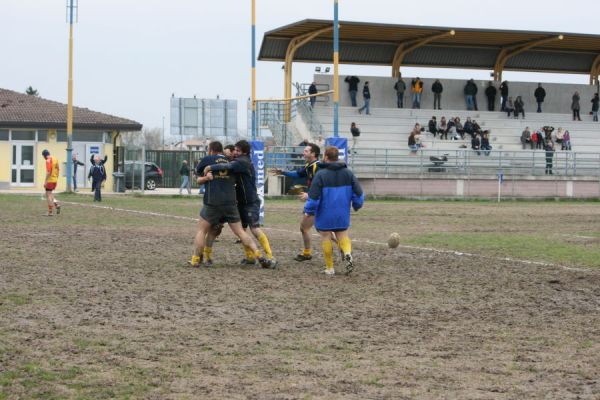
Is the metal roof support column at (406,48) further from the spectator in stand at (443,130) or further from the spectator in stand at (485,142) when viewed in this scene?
the spectator in stand at (485,142)

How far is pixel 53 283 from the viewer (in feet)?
42.6

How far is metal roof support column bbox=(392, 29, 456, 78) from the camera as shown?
177 ft

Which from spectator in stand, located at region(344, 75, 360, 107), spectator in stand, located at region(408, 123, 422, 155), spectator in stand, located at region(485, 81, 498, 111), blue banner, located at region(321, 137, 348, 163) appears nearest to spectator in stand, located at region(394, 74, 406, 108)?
spectator in stand, located at region(344, 75, 360, 107)

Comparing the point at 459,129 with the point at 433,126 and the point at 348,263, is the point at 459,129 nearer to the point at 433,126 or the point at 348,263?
the point at 433,126

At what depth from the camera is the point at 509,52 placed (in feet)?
190

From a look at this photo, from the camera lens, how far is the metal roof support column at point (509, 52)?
5572cm

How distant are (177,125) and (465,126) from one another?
2213 centimetres

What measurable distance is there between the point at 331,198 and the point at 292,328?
15.8 feet

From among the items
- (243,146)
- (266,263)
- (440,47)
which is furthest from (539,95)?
(266,263)

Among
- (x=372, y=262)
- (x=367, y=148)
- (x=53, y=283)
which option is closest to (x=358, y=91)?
(x=367, y=148)

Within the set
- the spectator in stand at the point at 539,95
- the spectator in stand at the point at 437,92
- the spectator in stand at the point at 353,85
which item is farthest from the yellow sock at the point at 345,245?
the spectator in stand at the point at 539,95

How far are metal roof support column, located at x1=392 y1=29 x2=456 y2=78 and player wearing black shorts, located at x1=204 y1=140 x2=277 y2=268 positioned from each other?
125 ft

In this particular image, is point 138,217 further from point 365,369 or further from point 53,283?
point 365,369

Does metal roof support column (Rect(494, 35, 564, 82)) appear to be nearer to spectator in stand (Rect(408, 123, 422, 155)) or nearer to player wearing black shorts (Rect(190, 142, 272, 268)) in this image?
spectator in stand (Rect(408, 123, 422, 155))
